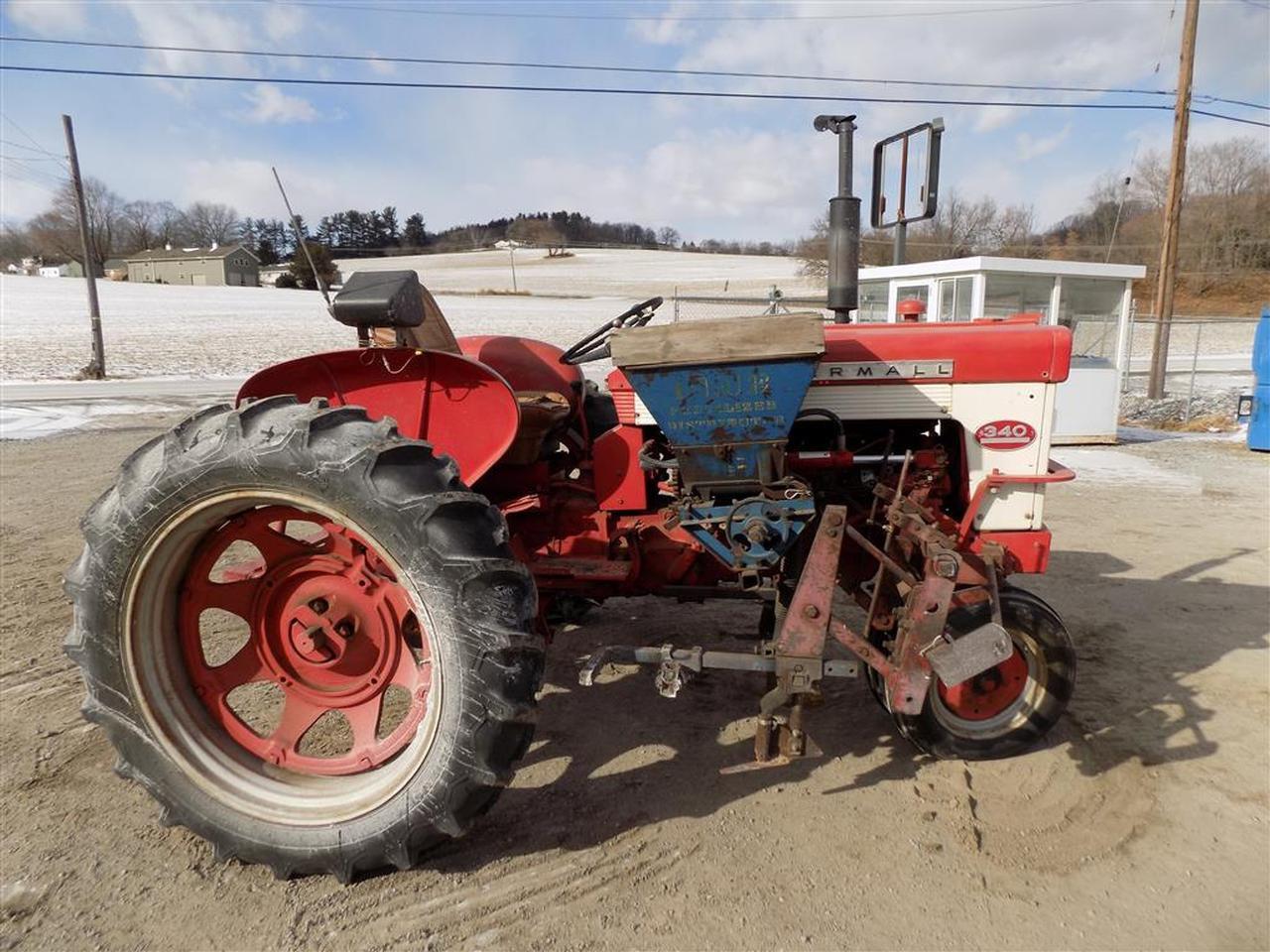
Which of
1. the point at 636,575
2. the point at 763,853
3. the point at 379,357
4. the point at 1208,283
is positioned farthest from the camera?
the point at 1208,283

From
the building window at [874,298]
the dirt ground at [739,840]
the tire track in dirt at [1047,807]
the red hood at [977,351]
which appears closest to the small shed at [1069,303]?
the building window at [874,298]

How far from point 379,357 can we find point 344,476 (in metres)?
0.67

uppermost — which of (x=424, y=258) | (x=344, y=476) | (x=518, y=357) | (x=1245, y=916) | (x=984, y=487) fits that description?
(x=424, y=258)

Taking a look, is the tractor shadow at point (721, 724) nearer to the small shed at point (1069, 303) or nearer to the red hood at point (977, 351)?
the red hood at point (977, 351)

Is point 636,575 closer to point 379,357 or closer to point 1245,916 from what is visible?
point 379,357

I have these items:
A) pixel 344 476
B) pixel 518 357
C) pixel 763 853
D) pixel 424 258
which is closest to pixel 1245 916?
pixel 763 853

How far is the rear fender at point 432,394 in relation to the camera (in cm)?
254

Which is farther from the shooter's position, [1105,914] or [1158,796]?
[1158,796]

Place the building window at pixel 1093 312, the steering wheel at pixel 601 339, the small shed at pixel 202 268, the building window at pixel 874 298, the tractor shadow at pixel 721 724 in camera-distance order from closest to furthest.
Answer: the tractor shadow at pixel 721 724
the steering wheel at pixel 601 339
the building window at pixel 1093 312
the building window at pixel 874 298
the small shed at pixel 202 268

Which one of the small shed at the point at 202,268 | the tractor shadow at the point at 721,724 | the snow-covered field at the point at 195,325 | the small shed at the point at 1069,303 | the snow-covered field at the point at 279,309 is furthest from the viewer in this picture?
the small shed at the point at 202,268

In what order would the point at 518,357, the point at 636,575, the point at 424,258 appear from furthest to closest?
the point at 424,258, the point at 518,357, the point at 636,575

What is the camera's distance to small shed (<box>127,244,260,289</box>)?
5047 cm

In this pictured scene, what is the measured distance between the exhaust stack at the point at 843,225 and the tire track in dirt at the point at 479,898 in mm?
1968

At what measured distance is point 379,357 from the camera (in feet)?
8.38
